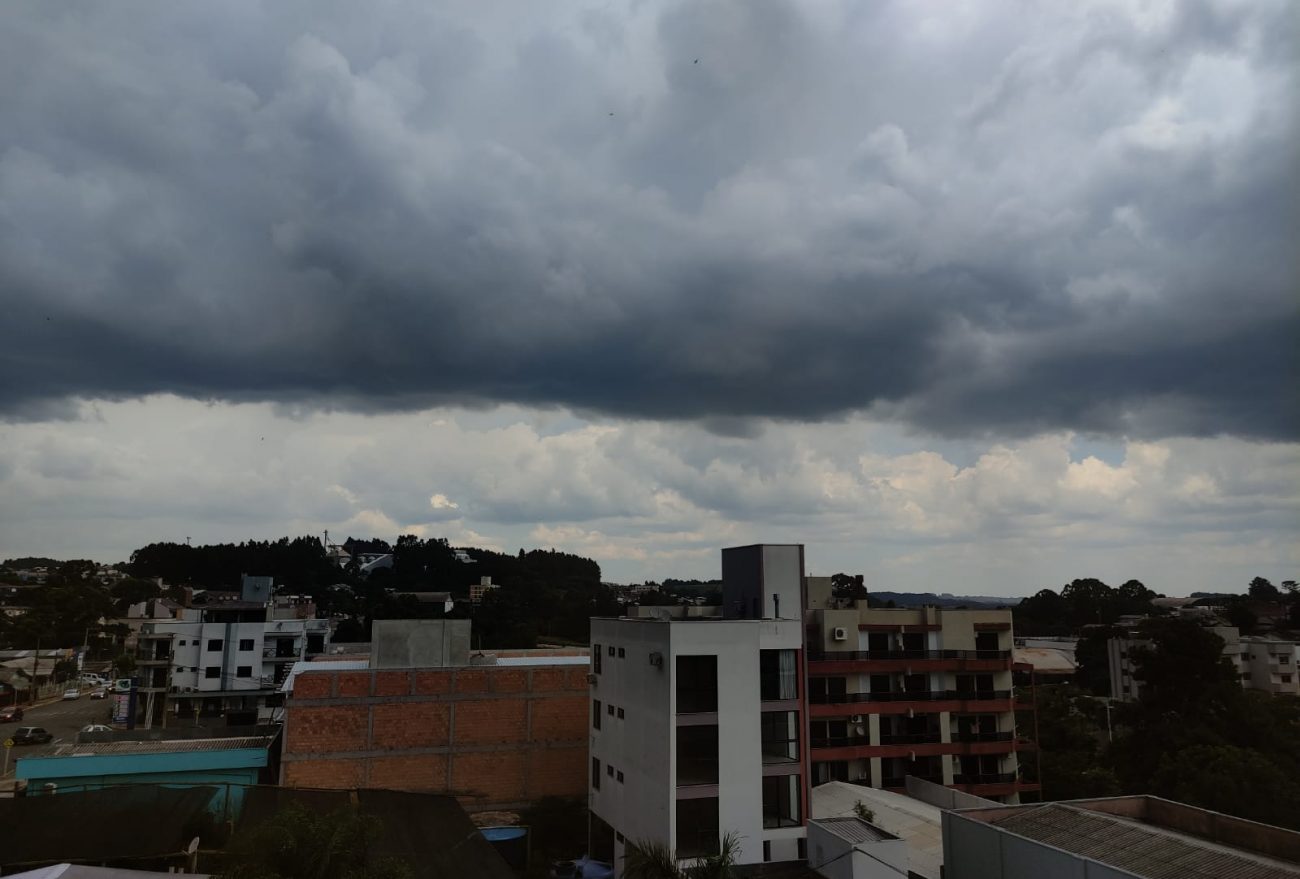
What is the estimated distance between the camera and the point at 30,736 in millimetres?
59594

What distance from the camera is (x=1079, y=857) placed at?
744 inches

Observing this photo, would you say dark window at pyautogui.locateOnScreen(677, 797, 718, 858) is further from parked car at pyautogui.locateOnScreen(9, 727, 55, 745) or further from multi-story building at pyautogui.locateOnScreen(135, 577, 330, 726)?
parked car at pyautogui.locateOnScreen(9, 727, 55, 745)

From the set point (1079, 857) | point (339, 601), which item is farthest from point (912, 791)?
point (339, 601)

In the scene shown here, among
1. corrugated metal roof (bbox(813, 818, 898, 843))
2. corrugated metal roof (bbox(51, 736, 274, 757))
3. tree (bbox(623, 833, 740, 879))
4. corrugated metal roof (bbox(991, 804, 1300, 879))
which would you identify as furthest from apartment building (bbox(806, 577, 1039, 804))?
corrugated metal roof (bbox(51, 736, 274, 757))

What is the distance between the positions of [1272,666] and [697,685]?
269 feet

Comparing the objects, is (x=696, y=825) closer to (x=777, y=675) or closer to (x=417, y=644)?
(x=777, y=675)

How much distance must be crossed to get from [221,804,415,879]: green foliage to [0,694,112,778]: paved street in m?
51.9

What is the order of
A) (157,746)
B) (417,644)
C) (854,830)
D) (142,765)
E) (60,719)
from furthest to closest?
(60,719), (417,644), (157,746), (142,765), (854,830)

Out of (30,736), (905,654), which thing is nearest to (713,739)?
(905,654)

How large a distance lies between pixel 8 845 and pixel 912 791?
3347cm

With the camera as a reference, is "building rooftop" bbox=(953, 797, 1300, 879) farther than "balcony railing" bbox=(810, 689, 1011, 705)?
No

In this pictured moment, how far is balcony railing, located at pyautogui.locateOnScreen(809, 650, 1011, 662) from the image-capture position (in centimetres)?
3944

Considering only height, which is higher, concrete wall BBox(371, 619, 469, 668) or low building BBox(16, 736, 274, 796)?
concrete wall BBox(371, 619, 469, 668)

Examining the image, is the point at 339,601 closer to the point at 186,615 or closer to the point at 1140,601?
the point at 186,615
